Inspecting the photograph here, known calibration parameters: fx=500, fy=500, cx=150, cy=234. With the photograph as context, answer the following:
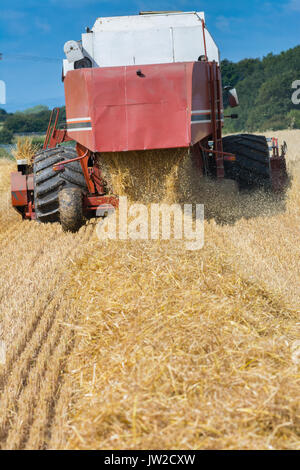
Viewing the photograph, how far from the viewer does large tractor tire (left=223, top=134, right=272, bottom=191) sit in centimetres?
689

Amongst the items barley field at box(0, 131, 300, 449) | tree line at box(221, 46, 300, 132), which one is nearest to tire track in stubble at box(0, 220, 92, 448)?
barley field at box(0, 131, 300, 449)

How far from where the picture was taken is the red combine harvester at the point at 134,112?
16.8ft

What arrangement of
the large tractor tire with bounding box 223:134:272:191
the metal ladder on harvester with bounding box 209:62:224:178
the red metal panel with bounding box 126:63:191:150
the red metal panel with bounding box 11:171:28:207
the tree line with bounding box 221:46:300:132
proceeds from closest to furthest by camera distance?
the red metal panel with bounding box 126:63:191:150 < the metal ladder on harvester with bounding box 209:62:224:178 < the red metal panel with bounding box 11:171:28:207 < the large tractor tire with bounding box 223:134:272:191 < the tree line with bounding box 221:46:300:132

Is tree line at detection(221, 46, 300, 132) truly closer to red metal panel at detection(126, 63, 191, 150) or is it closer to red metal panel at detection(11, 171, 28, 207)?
red metal panel at detection(11, 171, 28, 207)

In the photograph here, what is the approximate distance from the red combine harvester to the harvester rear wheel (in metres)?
0.01

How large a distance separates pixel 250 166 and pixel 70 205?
8.69ft

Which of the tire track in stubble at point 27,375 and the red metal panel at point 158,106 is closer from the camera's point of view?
the tire track in stubble at point 27,375

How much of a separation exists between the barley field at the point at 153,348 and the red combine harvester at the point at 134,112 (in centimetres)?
116

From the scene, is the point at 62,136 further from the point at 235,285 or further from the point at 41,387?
the point at 41,387

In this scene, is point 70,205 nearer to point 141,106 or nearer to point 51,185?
point 51,185

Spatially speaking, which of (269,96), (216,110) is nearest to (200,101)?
(216,110)

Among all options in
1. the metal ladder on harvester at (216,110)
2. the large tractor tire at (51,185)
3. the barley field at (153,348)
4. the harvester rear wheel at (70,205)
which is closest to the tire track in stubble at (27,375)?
the barley field at (153,348)

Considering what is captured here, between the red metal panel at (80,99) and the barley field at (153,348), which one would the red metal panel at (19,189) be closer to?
the red metal panel at (80,99)

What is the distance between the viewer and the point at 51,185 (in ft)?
19.6
